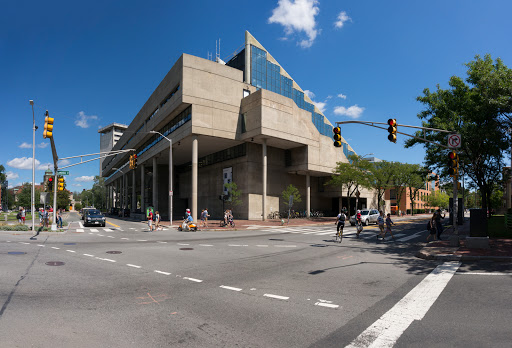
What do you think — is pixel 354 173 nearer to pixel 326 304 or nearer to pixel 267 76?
pixel 267 76

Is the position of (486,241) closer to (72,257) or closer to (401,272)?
Result: (401,272)

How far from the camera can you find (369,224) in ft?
106

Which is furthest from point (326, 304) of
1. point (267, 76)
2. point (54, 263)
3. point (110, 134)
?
point (110, 134)

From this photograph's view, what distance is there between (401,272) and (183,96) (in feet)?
101

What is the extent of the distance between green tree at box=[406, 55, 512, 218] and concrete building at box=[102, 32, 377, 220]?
16513 millimetres

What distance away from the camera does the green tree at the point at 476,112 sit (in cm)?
1639

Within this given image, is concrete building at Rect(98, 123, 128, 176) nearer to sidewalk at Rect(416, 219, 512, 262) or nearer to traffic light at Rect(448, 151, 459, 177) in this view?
traffic light at Rect(448, 151, 459, 177)

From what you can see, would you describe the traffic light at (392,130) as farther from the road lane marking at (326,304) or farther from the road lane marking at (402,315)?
the road lane marking at (326,304)

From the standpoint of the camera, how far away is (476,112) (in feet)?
65.3

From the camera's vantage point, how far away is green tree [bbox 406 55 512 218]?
16391 millimetres

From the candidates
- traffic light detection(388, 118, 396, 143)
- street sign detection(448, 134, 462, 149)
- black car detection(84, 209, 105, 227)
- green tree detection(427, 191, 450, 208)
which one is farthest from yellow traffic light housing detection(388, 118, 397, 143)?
green tree detection(427, 191, 450, 208)

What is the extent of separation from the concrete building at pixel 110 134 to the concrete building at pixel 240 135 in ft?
405

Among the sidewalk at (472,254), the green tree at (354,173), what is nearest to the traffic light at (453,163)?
the sidewalk at (472,254)

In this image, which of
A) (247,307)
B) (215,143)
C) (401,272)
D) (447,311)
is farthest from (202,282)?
(215,143)
